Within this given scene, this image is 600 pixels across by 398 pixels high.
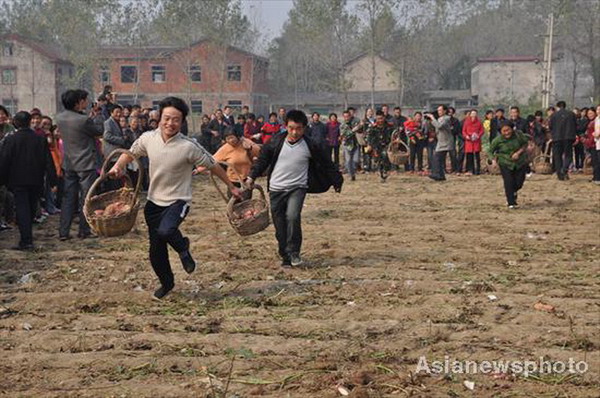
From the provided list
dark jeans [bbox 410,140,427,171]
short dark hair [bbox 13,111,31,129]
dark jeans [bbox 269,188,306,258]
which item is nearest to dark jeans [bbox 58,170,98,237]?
short dark hair [bbox 13,111,31,129]

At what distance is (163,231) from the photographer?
7.43m

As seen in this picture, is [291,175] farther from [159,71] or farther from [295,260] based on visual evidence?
[159,71]

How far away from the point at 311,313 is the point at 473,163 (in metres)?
15.9

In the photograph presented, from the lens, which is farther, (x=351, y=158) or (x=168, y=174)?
(x=351, y=158)

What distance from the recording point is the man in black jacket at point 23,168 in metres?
10.5

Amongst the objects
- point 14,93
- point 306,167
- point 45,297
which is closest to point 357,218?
point 306,167

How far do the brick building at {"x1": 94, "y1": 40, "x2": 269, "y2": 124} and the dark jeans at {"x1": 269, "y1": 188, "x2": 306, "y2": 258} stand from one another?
184 feet

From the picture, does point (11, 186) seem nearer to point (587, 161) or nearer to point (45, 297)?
point (45, 297)

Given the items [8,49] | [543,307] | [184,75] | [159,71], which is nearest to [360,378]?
[543,307]

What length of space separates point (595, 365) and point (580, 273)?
3.44m

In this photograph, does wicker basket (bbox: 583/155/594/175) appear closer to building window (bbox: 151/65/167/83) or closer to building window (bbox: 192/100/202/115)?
building window (bbox: 192/100/202/115)

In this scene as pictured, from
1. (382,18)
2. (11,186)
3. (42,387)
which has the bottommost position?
(42,387)

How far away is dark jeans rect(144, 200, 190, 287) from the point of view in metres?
7.48

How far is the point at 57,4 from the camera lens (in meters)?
74.0
